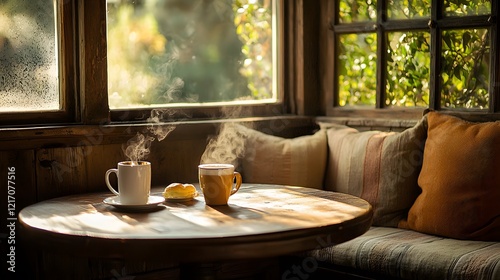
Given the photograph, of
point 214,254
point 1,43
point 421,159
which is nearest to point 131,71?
point 1,43

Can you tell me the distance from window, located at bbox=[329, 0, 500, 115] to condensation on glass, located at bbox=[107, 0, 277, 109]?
1.26ft

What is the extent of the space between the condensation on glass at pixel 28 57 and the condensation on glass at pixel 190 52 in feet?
0.84

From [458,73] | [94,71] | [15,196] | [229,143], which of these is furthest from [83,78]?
[458,73]

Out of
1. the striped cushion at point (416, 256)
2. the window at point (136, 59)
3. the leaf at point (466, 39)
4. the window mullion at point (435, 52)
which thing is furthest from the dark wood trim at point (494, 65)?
the window at point (136, 59)

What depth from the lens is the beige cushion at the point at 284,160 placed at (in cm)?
316

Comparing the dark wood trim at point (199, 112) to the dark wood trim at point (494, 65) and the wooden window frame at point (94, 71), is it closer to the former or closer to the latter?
the wooden window frame at point (94, 71)

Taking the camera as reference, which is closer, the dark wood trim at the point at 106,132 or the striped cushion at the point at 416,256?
the striped cushion at the point at 416,256

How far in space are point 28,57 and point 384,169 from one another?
5.03 ft

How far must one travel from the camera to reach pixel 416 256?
8.02ft

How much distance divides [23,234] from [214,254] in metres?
0.61

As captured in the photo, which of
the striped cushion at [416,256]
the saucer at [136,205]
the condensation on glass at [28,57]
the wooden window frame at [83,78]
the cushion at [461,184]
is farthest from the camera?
the wooden window frame at [83,78]

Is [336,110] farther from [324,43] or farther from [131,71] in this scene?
[131,71]

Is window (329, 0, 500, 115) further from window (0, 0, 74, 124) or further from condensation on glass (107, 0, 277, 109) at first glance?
window (0, 0, 74, 124)

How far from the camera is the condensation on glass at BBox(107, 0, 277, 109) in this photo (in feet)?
10.0
